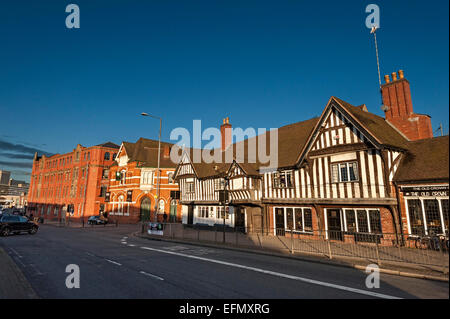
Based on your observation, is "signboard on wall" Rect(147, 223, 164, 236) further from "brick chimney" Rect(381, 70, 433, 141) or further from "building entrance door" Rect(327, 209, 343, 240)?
"brick chimney" Rect(381, 70, 433, 141)

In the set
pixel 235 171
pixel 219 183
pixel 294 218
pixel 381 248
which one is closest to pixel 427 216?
pixel 381 248

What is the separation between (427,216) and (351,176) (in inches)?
178

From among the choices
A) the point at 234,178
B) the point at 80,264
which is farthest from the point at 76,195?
the point at 80,264


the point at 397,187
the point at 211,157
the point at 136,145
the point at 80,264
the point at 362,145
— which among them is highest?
the point at 136,145

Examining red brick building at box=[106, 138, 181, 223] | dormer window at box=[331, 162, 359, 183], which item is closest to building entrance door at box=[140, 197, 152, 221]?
red brick building at box=[106, 138, 181, 223]

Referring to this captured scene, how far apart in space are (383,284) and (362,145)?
10.3 m

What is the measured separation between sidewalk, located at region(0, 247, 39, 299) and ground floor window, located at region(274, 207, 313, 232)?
16.6m

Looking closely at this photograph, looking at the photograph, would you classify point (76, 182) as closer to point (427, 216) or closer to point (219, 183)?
point (219, 183)

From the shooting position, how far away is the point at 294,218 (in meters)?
19.8

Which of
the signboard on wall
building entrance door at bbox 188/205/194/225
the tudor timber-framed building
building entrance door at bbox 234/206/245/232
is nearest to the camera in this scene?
the tudor timber-framed building

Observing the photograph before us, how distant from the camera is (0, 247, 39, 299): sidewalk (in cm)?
633

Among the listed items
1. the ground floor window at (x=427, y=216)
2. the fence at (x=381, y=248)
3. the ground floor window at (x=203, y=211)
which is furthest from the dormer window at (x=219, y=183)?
the ground floor window at (x=427, y=216)
